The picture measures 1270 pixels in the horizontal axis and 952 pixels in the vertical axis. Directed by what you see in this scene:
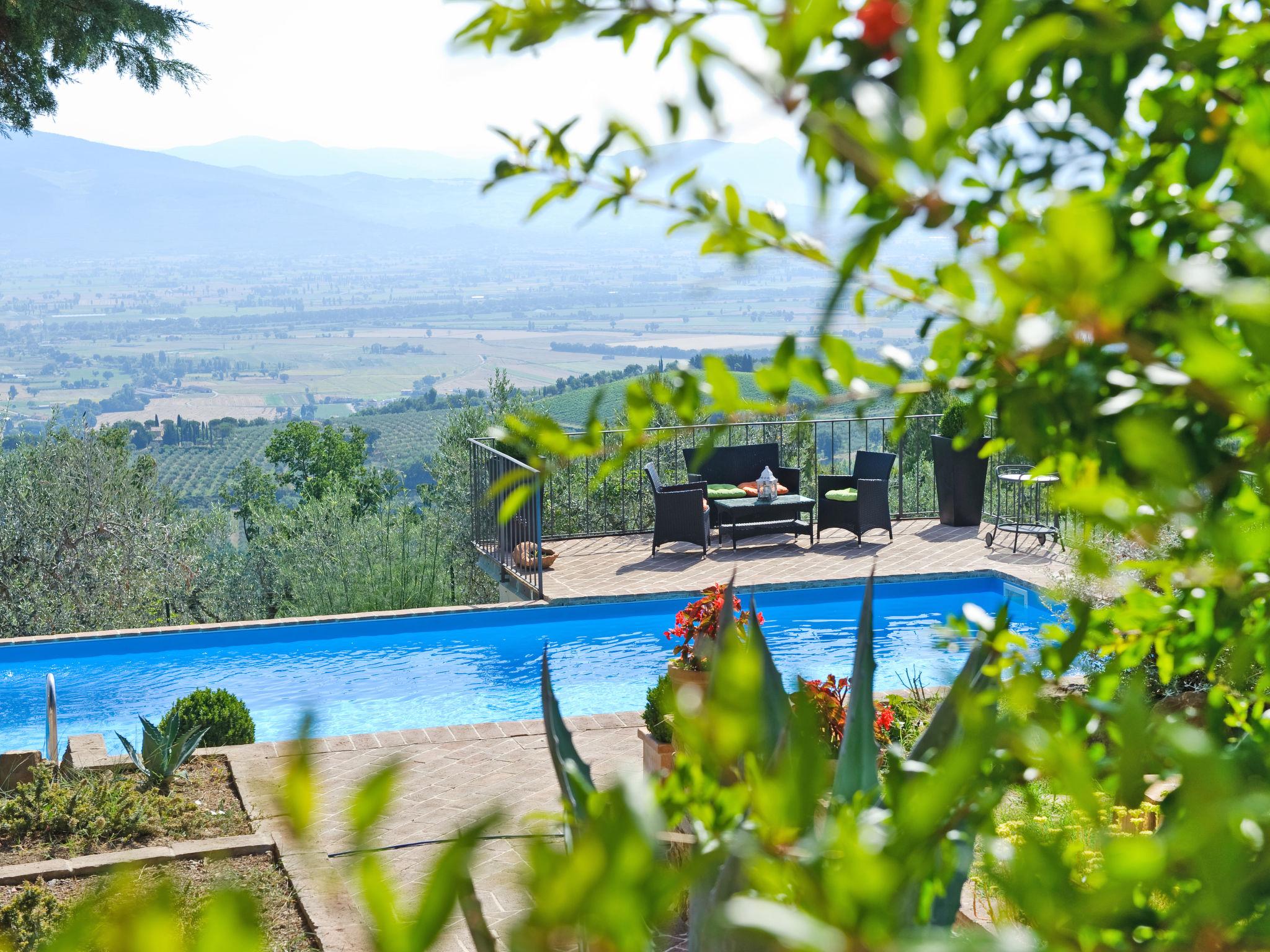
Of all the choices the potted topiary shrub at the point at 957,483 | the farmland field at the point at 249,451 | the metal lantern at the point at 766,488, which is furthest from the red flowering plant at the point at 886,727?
the farmland field at the point at 249,451

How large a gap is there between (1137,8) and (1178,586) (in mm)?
616

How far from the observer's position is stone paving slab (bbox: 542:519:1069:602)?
10.4 m

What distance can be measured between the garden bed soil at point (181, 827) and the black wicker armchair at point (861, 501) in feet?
24.5

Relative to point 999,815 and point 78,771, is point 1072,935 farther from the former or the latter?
point 78,771

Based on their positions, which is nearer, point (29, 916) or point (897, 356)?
point (897, 356)

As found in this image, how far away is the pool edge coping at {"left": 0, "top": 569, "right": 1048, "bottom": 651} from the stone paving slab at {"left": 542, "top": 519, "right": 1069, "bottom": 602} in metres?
0.03

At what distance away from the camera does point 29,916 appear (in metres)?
3.83

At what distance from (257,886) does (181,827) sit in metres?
1.47

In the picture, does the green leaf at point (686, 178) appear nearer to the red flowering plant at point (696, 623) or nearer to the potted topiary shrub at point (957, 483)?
the red flowering plant at point (696, 623)

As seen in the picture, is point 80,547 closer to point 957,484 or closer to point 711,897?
point 957,484

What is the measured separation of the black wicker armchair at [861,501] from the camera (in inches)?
465

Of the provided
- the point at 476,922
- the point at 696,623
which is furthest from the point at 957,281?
the point at 696,623

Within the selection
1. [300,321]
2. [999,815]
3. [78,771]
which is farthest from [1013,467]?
[300,321]

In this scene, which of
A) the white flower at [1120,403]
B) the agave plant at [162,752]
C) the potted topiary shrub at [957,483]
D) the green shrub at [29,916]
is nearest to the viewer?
the white flower at [1120,403]
